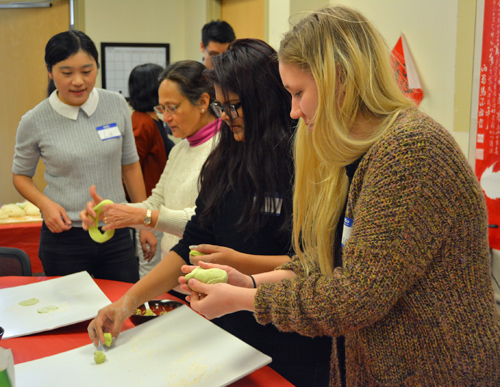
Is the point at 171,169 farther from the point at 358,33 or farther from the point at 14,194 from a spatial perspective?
the point at 14,194

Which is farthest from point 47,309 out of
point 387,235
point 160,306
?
point 387,235

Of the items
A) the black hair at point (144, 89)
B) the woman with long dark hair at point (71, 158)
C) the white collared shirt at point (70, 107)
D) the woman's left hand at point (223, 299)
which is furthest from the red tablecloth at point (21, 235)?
the woman's left hand at point (223, 299)

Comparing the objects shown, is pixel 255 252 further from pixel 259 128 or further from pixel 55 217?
pixel 55 217

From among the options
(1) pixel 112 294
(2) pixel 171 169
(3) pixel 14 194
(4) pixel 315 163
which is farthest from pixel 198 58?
(4) pixel 315 163

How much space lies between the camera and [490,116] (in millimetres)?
1906

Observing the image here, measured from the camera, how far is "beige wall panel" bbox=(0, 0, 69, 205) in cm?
478

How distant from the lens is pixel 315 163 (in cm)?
111

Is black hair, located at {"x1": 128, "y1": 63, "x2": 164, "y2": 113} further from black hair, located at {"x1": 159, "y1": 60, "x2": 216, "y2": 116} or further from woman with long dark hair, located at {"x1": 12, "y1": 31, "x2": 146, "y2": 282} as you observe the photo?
black hair, located at {"x1": 159, "y1": 60, "x2": 216, "y2": 116}

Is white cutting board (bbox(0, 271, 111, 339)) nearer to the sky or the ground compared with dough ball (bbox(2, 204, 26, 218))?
nearer to the ground

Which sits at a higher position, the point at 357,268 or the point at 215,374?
the point at 357,268

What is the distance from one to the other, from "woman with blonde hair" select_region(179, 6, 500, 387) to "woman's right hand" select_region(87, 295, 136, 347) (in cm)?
51

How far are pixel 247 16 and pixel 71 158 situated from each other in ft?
8.51

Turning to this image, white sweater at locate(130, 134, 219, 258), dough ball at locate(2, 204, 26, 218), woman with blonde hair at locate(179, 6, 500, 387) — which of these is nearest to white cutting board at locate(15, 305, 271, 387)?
woman with blonde hair at locate(179, 6, 500, 387)

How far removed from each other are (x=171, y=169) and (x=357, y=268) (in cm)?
145
